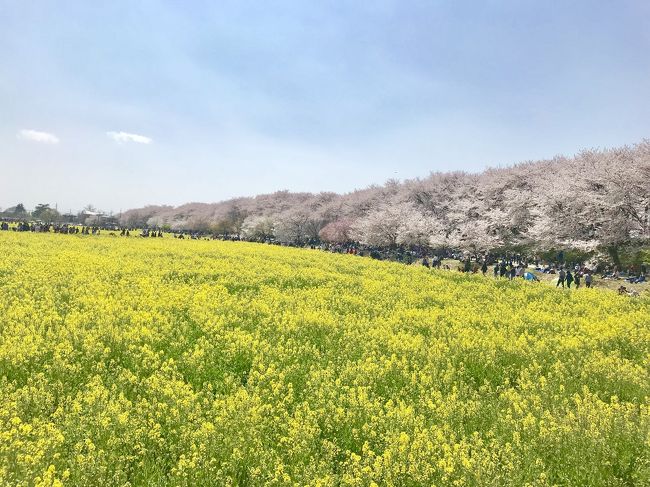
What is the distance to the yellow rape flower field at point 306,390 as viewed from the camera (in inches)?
187

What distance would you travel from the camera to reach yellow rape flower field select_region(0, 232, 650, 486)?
474cm

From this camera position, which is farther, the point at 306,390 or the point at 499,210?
the point at 499,210

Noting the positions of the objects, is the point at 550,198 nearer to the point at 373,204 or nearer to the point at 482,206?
the point at 482,206

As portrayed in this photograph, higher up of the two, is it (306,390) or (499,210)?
(499,210)

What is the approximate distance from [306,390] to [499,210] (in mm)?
48816

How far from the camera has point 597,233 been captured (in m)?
36.8

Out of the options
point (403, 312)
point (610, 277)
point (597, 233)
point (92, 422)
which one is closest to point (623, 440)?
point (92, 422)

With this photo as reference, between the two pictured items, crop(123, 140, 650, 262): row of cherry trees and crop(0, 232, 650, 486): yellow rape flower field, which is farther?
crop(123, 140, 650, 262): row of cherry trees

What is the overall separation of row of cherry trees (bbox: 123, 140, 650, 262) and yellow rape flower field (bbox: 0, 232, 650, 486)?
76.4ft

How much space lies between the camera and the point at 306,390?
23.4ft

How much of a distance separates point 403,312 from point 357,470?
9.22 m

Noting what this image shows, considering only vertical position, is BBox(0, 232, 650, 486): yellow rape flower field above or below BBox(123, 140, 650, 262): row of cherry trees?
below

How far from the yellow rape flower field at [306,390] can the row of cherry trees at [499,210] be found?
2330cm

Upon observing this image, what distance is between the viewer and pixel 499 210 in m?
51.0
